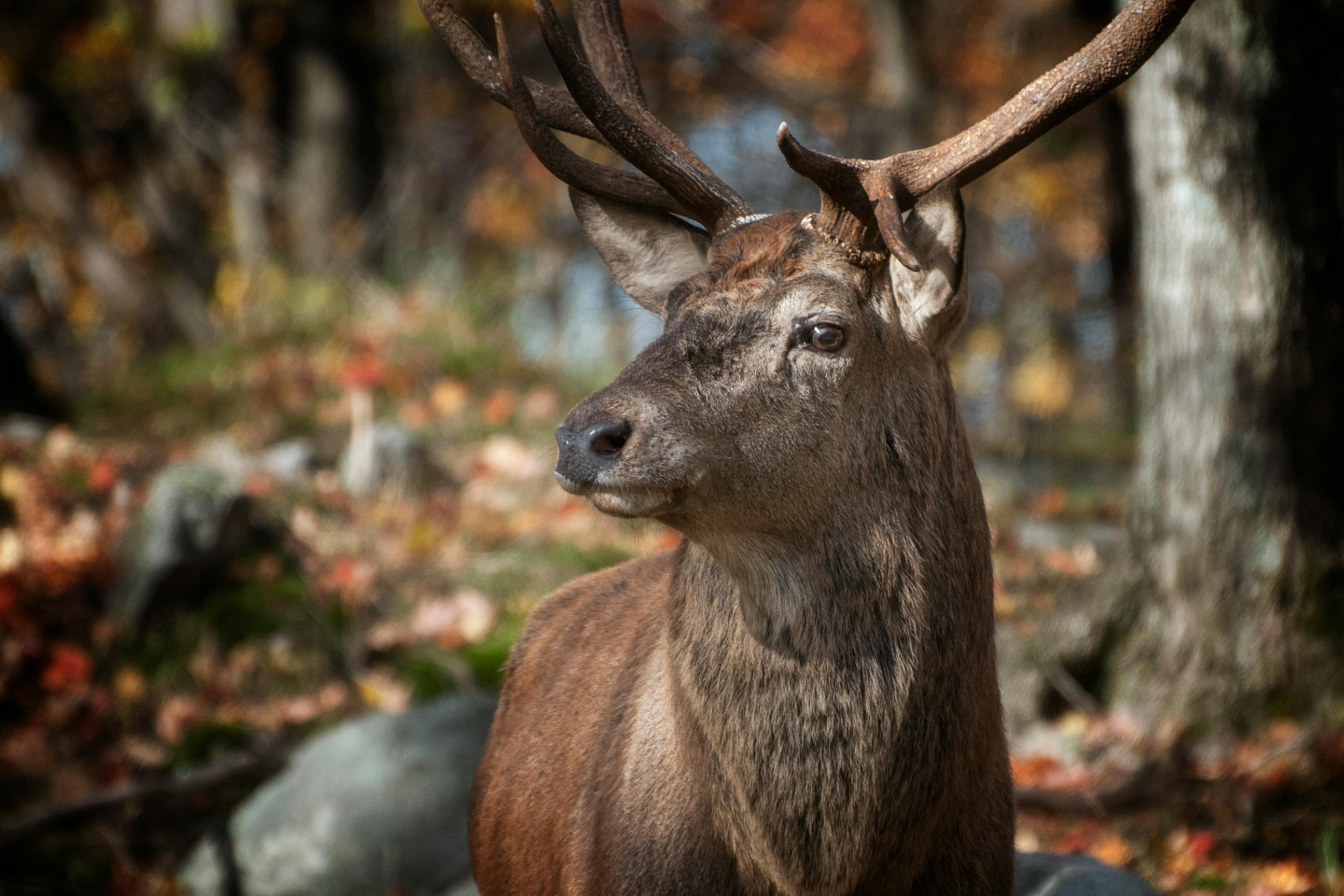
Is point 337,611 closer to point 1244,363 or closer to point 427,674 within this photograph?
point 427,674

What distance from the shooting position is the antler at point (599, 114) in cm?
259

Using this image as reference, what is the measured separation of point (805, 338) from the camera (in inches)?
100

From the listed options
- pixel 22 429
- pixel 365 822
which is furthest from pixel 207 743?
pixel 22 429

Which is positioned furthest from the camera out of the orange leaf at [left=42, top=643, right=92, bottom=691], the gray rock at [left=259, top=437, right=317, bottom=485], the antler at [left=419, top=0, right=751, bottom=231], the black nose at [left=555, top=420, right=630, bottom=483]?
the gray rock at [left=259, top=437, right=317, bottom=485]

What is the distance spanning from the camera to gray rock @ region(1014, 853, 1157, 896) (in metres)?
3.26

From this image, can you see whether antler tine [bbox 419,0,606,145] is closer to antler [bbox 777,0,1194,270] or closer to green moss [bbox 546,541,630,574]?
antler [bbox 777,0,1194,270]

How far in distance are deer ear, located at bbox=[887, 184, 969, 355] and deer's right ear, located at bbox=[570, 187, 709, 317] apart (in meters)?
0.57

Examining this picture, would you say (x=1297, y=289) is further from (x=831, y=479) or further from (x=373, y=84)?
(x=373, y=84)

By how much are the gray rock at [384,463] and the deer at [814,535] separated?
14.5 ft

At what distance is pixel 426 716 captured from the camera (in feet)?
14.6

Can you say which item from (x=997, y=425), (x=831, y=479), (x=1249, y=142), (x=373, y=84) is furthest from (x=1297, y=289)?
(x=373, y=84)

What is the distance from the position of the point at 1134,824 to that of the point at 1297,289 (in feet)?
6.76

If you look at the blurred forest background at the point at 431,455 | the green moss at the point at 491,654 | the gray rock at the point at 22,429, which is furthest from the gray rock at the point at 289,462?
the green moss at the point at 491,654

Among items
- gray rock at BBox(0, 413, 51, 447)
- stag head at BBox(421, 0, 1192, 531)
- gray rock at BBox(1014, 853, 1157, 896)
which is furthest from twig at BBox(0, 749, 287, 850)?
stag head at BBox(421, 0, 1192, 531)
